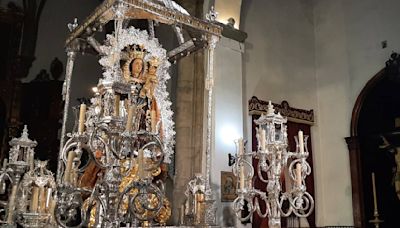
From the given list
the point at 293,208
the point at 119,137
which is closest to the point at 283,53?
the point at 293,208

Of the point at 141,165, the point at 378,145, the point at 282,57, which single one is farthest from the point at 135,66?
the point at 378,145

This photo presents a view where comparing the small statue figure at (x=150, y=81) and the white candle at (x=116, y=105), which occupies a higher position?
the small statue figure at (x=150, y=81)

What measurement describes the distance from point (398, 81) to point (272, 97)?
185cm

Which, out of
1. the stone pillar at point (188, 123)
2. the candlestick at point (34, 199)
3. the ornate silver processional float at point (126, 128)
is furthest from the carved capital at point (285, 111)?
the candlestick at point (34, 199)

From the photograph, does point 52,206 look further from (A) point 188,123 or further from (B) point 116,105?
(A) point 188,123

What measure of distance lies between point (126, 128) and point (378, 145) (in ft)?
15.8

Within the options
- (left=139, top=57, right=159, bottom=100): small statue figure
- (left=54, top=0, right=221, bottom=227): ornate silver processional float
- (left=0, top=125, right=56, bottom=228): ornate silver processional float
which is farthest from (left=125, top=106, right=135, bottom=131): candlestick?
(left=139, top=57, right=159, bottom=100): small statue figure

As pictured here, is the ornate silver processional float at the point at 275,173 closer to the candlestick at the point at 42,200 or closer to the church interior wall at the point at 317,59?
the candlestick at the point at 42,200

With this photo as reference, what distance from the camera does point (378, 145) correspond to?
6.64m

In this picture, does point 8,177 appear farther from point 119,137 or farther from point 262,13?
point 262,13

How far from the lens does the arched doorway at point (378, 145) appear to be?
20.9ft

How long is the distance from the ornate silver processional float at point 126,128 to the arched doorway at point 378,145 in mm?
3120

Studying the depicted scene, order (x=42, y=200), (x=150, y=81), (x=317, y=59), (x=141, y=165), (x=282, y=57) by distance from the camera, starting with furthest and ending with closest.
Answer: (x=317, y=59), (x=282, y=57), (x=150, y=81), (x=42, y=200), (x=141, y=165)

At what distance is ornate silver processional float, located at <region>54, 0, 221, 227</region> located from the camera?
3.13 metres
